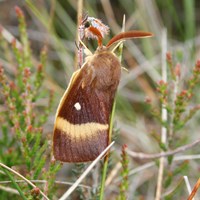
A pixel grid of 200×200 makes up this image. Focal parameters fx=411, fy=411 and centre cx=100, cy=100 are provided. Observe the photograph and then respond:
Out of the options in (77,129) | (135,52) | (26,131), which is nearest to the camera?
(77,129)

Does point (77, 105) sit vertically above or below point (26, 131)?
above

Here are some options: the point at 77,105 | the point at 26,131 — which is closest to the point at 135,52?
the point at 26,131

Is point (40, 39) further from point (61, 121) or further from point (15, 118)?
point (61, 121)

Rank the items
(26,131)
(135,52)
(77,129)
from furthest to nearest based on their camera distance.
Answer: (135,52)
(26,131)
(77,129)

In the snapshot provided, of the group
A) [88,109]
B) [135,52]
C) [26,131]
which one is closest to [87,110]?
[88,109]

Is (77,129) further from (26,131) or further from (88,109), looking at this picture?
(26,131)

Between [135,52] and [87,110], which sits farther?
[135,52]

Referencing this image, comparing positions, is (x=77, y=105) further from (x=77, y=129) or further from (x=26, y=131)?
(x=26, y=131)
